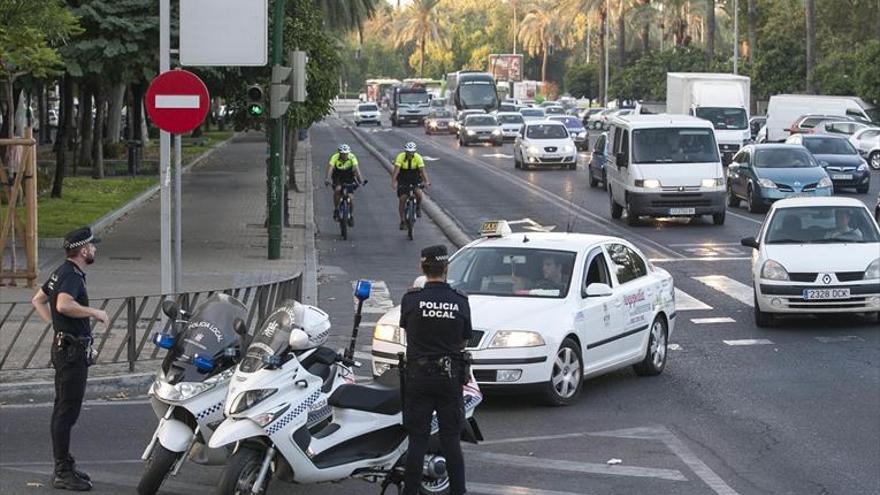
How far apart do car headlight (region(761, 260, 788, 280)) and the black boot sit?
1011 centimetres

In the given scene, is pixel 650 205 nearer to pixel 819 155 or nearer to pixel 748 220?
pixel 748 220

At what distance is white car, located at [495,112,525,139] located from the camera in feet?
243

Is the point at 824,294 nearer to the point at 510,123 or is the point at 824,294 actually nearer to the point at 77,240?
the point at 77,240

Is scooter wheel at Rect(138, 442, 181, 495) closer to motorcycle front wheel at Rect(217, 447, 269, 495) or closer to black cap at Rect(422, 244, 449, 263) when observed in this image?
motorcycle front wheel at Rect(217, 447, 269, 495)

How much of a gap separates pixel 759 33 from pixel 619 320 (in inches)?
3808

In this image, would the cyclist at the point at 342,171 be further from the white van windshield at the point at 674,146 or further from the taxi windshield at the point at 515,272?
the taxi windshield at the point at 515,272

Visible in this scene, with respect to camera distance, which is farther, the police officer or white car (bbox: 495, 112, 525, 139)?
white car (bbox: 495, 112, 525, 139)

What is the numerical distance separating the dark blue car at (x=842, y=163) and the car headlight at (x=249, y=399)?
32.6 m

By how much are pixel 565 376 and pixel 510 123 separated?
204ft

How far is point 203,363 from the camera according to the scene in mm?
9289

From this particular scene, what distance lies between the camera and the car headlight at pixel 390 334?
13156 millimetres

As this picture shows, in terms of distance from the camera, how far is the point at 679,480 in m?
10.4

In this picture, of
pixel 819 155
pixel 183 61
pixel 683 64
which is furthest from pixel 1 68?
pixel 683 64

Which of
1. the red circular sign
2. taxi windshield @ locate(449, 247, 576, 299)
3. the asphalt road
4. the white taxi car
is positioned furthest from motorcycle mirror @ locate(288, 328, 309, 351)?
the red circular sign
